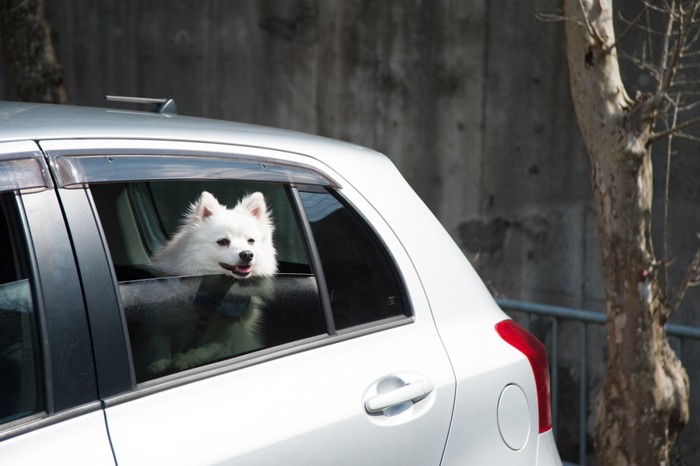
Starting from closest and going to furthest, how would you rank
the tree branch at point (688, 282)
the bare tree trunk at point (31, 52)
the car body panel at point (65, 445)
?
the car body panel at point (65, 445) < the tree branch at point (688, 282) < the bare tree trunk at point (31, 52)

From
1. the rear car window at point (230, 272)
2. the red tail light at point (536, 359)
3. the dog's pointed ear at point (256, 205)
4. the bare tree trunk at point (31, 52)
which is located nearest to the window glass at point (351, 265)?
the rear car window at point (230, 272)

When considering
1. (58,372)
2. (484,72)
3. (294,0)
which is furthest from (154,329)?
(294,0)

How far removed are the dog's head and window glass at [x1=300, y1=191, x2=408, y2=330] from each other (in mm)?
130

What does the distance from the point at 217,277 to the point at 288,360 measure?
277 mm

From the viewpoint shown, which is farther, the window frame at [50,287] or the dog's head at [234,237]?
the dog's head at [234,237]

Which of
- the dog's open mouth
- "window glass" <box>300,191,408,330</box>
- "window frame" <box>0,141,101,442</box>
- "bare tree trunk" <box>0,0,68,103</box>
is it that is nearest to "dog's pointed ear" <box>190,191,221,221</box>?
the dog's open mouth

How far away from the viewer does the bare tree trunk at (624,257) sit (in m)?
4.27

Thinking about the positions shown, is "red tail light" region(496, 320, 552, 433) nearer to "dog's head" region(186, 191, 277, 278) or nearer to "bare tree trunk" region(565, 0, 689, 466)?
"dog's head" region(186, 191, 277, 278)

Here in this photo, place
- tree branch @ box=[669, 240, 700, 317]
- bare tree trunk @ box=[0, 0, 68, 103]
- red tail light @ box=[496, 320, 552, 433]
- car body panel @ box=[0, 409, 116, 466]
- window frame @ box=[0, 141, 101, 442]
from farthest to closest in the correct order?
bare tree trunk @ box=[0, 0, 68, 103] → tree branch @ box=[669, 240, 700, 317] → red tail light @ box=[496, 320, 552, 433] → window frame @ box=[0, 141, 101, 442] → car body panel @ box=[0, 409, 116, 466]

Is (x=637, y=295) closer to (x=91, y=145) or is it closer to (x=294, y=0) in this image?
(x=91, y=145)

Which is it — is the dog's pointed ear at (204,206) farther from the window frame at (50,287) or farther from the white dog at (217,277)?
the window frame at (50,287)

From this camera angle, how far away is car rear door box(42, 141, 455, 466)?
78.2 inches

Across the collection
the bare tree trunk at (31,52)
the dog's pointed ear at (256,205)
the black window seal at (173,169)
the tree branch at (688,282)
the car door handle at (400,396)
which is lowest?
the tree branch at (688,282)

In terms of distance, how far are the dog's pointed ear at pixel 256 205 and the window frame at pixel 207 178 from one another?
2.0 inches
